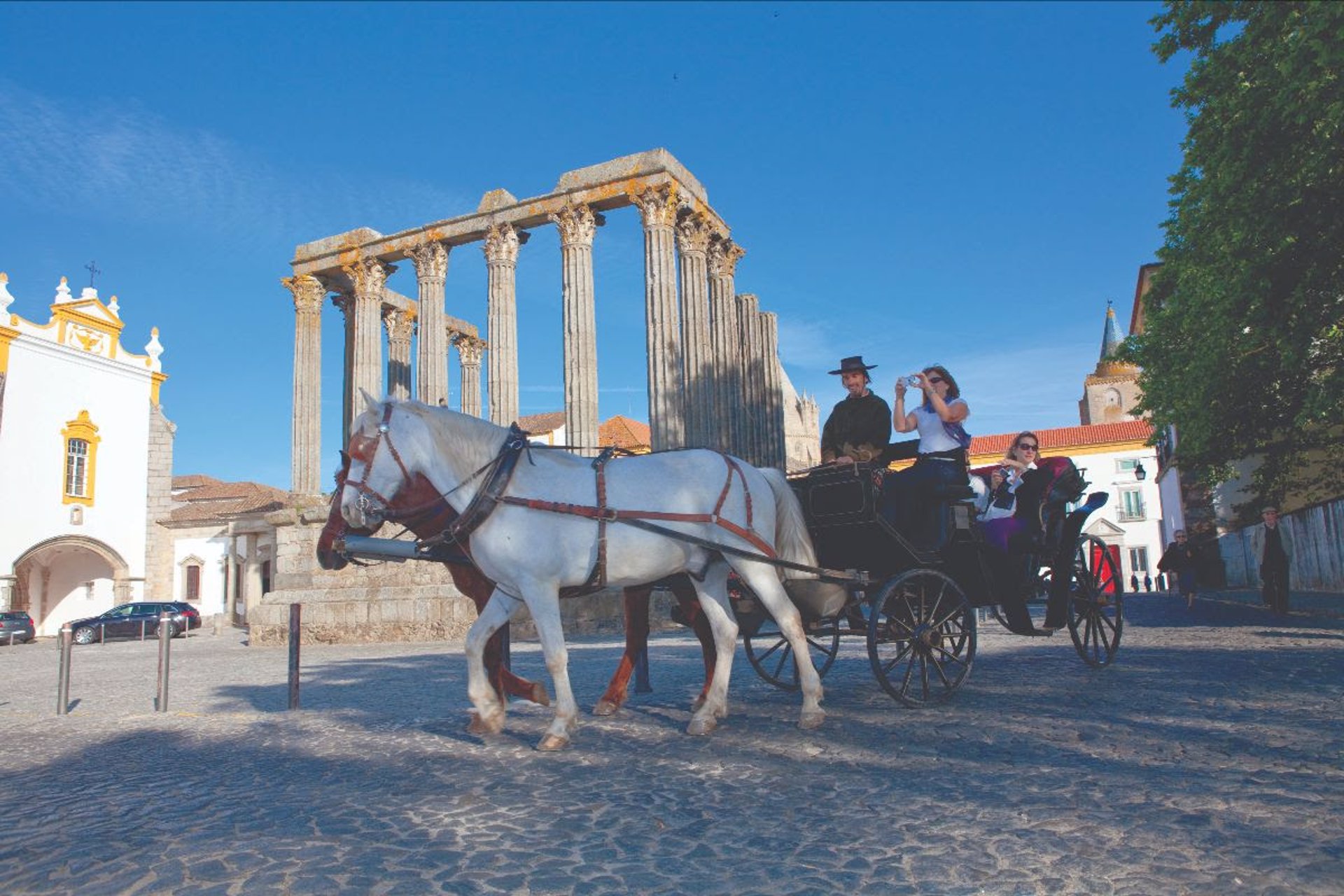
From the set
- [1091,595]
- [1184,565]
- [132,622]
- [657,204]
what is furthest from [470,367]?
[1091,595]

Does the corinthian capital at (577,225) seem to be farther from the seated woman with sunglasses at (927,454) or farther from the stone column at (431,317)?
the seated woman with sunglasses at (927,454)

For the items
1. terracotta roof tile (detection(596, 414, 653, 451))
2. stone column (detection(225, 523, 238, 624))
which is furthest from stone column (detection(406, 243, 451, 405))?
terracotta roof tile (detection(596, 414, 653, 451))

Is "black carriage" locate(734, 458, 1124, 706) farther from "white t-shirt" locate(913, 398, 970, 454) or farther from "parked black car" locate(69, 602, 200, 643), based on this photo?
"parked black car" locate(69, 602, 200, 643)

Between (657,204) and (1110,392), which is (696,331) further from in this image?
(1110,392)

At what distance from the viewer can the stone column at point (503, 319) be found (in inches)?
880

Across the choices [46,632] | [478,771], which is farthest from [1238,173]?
[46,632]

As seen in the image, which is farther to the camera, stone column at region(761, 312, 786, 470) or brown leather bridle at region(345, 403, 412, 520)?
stone column at region(761, 312, 786, 470)

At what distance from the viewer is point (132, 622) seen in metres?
31.5

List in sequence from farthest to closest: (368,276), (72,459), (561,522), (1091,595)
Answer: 1. (72,459)
2. (368,276)
3. (1091,595)
4. (561,522)

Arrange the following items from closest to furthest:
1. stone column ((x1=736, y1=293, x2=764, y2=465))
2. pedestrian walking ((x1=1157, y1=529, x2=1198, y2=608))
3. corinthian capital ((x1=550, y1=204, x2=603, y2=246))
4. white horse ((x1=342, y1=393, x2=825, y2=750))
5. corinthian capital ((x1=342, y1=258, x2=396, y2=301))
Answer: white horse ((x1=342, y1=393, x2=825, y2=750)) → pedestrian walking ((x1=1157, y1=529, x2=1198, y2=608)) → corinthian capital ((x1=550, y1=204, x2=603, y2=246)) → corinthian capital ((x1=342, y1=258, x2=396, y2=301)) → stone column ((x1=736, y1=293, x2=764, y2=465))

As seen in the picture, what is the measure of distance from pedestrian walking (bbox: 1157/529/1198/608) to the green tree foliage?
235cm

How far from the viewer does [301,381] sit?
25953 millimetres

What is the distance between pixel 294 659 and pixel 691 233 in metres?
16.8

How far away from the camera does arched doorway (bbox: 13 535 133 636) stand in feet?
116
